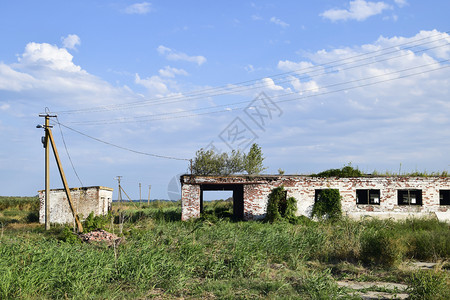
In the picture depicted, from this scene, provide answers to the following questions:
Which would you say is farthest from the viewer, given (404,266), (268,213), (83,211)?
(83,211)

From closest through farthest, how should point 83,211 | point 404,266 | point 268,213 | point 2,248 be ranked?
point 2,248
point 404,266
point 268,213
point 83,211

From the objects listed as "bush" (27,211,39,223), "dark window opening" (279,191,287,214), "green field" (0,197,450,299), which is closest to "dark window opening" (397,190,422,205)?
"dark window opening" (279,191,287,214)

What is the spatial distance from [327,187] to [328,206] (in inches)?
44.9

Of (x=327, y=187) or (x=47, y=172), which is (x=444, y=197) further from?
(x=47, y=172)

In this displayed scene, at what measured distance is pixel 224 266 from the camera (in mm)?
9844

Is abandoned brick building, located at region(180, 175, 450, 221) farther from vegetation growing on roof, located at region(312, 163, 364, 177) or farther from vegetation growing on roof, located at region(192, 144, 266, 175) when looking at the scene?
vegetation growing on roof, located at region(192, 144, 266, 175)

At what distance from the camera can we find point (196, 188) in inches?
928

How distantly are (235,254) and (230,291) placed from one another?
2.32 metres

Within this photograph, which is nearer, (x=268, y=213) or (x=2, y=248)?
(x=2, y=248)

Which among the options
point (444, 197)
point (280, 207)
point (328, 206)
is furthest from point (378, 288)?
point (444, 197)

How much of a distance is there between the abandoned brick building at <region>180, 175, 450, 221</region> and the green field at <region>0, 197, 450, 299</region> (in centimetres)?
918

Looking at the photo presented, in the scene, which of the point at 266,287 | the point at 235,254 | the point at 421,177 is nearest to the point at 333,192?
the point at 421,177

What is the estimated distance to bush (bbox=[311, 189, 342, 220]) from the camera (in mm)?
23391

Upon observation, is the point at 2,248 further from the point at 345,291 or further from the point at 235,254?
the point at 345,291
